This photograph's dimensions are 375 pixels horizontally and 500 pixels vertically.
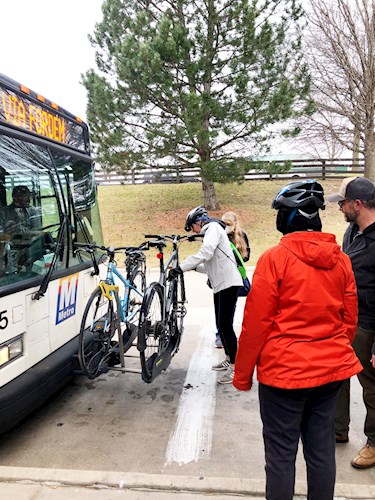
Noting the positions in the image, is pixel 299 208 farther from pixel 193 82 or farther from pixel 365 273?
pixel 193 82

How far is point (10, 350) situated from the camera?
302cm

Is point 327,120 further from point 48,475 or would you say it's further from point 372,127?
point 48,475

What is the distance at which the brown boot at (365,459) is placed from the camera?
287 cm

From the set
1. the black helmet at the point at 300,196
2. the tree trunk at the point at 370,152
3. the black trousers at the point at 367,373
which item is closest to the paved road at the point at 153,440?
the black trousers at the point at 367,373

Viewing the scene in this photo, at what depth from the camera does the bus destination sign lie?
3.14 metres

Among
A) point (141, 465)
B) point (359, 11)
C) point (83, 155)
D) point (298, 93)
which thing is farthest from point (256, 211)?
point (141, 465)

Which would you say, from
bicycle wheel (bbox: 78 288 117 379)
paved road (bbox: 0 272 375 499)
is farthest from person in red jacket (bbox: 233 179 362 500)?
bicycle wheel (bbox: 78 288 117 379)

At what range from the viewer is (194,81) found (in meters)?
14.2

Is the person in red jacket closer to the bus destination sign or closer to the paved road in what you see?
the paved road

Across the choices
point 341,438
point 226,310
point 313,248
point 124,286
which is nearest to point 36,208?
point 124,286

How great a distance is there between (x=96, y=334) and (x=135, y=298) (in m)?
0.86

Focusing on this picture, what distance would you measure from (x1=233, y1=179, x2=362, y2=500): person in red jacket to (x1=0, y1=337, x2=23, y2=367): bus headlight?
1.74 m

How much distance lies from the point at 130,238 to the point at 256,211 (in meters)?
5.89

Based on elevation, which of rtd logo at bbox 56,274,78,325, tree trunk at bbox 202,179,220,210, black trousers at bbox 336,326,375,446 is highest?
tree trunk at bbox 202,179,220,210
